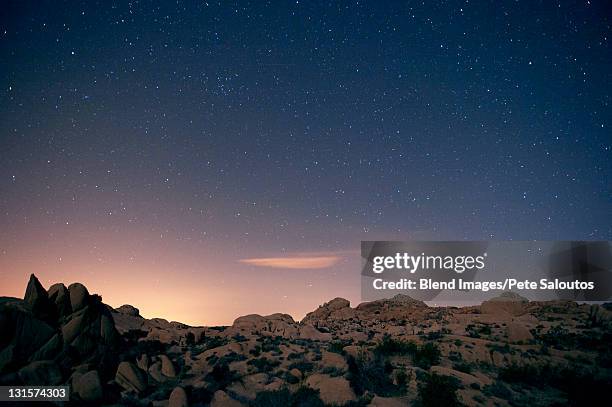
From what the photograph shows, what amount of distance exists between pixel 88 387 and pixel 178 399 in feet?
16.3

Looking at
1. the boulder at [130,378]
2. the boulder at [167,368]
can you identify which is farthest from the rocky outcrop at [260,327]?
the boulder at [130,378]

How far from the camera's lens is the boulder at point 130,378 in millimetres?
21109

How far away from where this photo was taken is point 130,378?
70.2ft

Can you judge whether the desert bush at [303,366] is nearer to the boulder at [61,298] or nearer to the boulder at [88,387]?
the boulder at [88,387]

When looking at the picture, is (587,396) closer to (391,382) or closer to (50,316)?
(391,382)

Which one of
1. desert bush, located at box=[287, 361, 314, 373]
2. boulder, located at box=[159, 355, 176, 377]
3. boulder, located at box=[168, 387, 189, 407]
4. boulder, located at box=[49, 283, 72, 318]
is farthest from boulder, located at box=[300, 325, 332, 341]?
boulder, located at box=[49, 283, 72, 318]

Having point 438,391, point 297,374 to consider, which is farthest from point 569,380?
point 297,374

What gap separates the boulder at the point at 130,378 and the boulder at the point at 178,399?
3924mm

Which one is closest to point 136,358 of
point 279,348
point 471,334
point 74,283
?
point 74,283

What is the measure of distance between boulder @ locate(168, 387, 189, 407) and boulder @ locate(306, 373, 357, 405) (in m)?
6.09

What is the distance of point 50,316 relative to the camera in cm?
2552

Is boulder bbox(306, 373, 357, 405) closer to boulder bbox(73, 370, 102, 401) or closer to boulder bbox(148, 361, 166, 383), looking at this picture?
boulder bbox(148, 361, 166, 383)

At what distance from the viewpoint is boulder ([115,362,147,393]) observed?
21109 millimetres

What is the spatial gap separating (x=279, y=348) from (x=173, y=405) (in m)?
12.9
